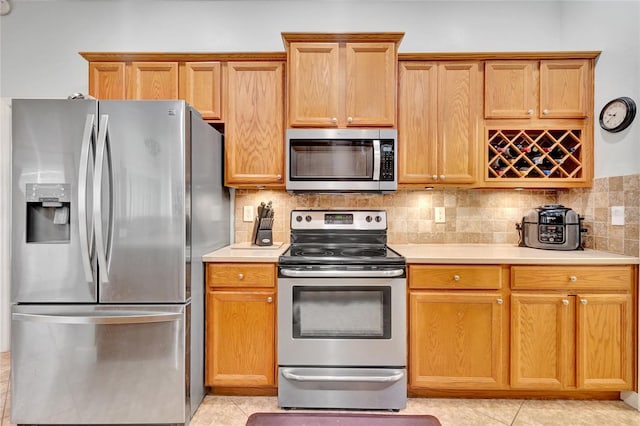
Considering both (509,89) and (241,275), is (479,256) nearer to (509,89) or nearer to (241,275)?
(509,89)

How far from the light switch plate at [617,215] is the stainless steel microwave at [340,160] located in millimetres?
1433

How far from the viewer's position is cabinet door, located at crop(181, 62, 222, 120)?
236 centimetres

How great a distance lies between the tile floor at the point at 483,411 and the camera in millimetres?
1892

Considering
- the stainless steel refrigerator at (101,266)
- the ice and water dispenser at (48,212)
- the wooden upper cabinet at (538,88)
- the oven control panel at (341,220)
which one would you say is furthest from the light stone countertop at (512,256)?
the ice and water dispenser at (48,212)

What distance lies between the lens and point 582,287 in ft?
6.51

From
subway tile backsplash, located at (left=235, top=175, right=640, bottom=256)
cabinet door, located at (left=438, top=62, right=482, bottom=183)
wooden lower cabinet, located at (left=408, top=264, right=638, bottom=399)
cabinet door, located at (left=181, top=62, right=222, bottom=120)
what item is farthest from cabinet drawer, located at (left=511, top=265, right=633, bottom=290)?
cabinet door, located at (left=181, top=62, right=222, bottom=120)

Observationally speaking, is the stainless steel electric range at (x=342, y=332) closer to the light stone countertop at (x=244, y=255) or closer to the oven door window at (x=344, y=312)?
the oven door window at (x=344, y=312)

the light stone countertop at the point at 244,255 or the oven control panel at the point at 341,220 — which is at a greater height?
the oven control panel at the point at 341,220

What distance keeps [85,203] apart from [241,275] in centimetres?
91

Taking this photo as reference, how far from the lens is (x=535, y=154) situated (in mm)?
2447

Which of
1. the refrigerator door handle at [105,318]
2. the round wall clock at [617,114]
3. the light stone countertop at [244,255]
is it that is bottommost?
the refrigerator door handle at [105,318]

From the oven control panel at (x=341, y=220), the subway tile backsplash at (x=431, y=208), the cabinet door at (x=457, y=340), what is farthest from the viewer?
the subway tile backsplash at (x=431, y=208)

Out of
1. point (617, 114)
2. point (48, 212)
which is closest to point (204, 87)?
point (48, 212)

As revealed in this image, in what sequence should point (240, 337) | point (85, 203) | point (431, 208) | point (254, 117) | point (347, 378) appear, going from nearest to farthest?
point (85, 203), point (347, 378), point (240, 337), point (254, 117), point (431, 208)
